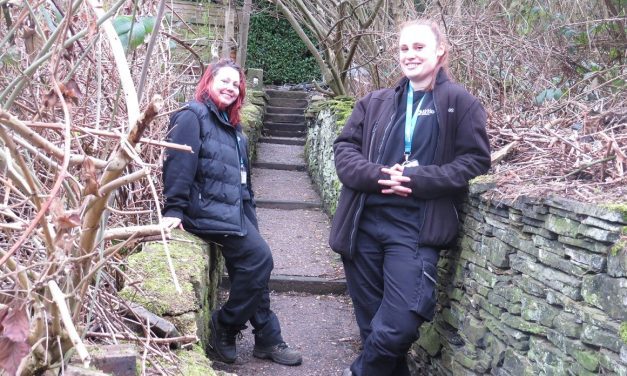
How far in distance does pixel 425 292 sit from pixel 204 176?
157cm

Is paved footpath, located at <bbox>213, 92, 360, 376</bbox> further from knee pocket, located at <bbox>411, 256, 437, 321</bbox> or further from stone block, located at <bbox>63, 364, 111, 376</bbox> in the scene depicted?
stone block, located at <bbox>63, 364, 111, 376</bbox>

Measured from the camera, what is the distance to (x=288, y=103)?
16781mm

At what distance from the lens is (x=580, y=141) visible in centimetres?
402

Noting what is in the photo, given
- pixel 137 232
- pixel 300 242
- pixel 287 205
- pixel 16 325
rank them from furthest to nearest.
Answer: pixel 287 205, pixel 300 242, pixel 137 232, pixel 16 325

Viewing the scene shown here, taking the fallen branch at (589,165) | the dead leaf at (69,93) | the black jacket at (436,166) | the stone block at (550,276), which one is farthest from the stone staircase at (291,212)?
the dead leaf at (69,93)

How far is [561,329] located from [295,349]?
2.65 m

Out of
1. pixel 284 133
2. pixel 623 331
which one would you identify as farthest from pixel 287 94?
pixel 623 331

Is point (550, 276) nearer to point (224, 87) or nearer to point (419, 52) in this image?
point (419, 52)

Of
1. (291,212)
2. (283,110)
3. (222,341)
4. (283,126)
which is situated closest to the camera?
(222,341)

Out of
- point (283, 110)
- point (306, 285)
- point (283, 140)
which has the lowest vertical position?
point (306, 285)

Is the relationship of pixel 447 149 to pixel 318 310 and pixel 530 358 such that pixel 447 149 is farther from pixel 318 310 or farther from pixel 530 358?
pixel 318 310

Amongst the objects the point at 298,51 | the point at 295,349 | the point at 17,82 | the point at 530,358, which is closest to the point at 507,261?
the point at 530,358

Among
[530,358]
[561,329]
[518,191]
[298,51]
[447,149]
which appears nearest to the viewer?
[561,329]

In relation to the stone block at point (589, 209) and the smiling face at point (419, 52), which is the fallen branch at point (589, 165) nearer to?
the stone block at point (589, 209)
